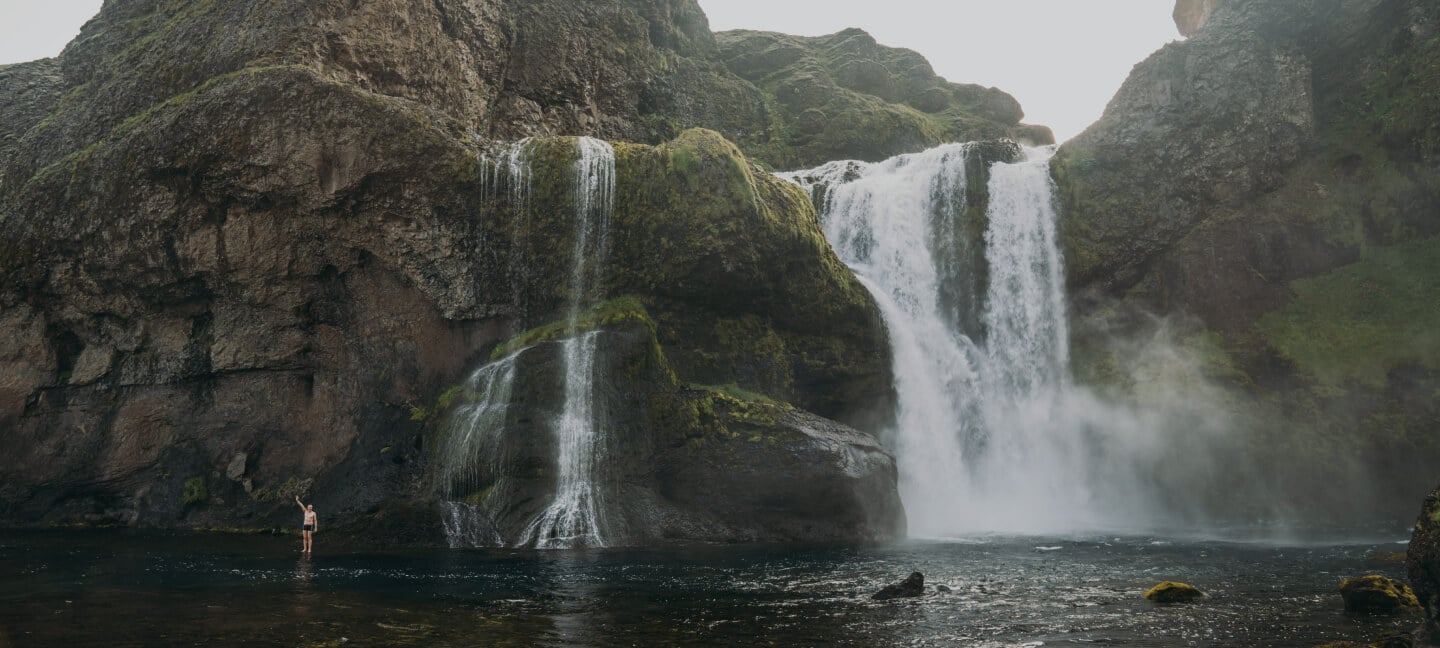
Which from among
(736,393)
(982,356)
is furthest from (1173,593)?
(982,356)

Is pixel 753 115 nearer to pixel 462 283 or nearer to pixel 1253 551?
pixel 462 283

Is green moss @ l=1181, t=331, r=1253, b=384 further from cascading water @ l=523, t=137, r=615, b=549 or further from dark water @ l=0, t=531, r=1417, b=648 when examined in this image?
cascading water @ l=523, t=137, r=615, b=549

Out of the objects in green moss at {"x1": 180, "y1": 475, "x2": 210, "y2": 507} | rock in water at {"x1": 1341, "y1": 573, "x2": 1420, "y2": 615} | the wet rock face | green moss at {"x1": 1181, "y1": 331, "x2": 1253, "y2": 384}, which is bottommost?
rock in water at {"x1": 1341, "y1": 573, "x2": 1420, "y2": 615}

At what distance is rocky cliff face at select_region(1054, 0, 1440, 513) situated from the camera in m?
32.3

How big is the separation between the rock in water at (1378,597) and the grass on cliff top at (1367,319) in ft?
71.1

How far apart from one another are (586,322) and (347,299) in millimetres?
9119

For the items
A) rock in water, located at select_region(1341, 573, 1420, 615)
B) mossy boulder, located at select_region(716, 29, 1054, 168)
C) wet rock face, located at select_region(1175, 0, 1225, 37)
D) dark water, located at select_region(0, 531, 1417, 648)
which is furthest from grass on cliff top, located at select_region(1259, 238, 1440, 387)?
wet rock face, located at select_region(1175, 0, 1225, 37)

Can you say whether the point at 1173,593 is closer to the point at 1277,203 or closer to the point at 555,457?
the point at 555,457

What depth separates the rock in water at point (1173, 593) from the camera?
14.8 m

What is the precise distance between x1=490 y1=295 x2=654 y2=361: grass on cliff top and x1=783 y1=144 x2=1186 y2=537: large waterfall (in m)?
10.2

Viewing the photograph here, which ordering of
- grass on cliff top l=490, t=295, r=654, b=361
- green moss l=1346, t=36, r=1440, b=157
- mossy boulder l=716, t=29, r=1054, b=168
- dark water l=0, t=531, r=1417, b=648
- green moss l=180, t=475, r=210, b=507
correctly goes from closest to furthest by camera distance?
dark water l=0, t=531, r=1417, b=648 < grass on cliff top l=490, t=295, r=654, b=361 < green moss l=180, t=475, r=210, b=507 < green moss l=1346, t=36, r=1440, b=157 < mossy boulder l=716, t=29, r=1054, b=168

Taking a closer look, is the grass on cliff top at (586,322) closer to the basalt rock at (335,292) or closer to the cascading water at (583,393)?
the cascading water at (583,393)

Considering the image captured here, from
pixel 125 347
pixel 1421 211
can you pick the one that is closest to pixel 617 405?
pixel 125 347

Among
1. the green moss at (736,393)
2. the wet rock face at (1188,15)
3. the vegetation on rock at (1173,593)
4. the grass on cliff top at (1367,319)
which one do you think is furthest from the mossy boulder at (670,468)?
the wet rock face at (1188,15)
